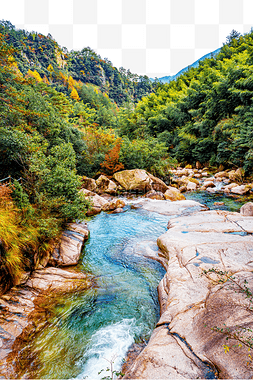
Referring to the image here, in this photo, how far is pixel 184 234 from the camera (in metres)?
6.43

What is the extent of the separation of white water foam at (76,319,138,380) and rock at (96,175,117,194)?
11.1 metres

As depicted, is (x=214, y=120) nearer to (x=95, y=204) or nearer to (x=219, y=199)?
(x=219, y=199)

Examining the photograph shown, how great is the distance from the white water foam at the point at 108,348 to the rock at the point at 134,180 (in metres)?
11.1

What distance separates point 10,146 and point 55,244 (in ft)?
14.0

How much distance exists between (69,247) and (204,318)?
4640 mm

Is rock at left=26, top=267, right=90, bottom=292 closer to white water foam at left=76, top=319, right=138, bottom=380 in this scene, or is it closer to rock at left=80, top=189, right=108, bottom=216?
white water foam at left=76, top=319, right=138, bottom=380

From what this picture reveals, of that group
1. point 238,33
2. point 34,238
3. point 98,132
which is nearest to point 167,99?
point 98,132

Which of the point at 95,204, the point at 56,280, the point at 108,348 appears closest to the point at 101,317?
the point at 108,348

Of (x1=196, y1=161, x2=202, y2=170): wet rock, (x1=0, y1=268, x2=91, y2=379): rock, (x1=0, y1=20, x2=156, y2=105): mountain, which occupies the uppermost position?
(x1=0, y1=20, x2=156, y2=105): mountain

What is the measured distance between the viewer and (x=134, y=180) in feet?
48.5

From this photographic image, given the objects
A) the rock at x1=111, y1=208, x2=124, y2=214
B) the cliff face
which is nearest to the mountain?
the rock at x1=111, y1=208, x2=124, y2=214

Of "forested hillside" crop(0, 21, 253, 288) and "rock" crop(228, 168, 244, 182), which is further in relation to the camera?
"rock" crop(228, 168, 244, 182)

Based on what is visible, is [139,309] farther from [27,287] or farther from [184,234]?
[184,234]

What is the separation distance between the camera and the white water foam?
291 cm
